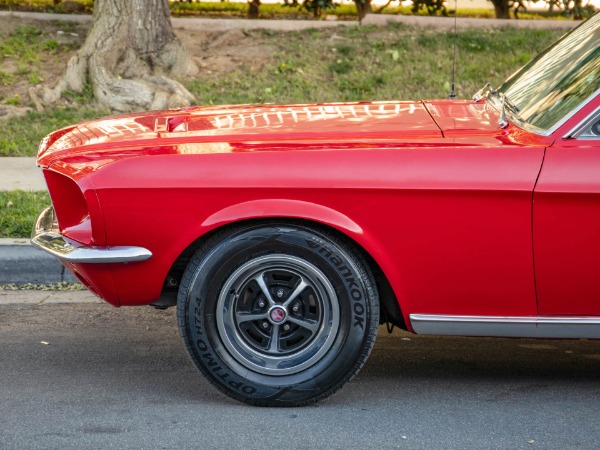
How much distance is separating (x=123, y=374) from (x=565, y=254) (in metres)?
2.04

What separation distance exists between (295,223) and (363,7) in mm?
8907

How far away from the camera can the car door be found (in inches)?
168

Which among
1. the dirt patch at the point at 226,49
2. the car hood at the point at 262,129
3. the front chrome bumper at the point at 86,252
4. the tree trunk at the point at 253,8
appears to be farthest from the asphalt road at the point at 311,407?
the tree trunk at the point at 253,8

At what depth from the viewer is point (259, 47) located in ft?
38.7

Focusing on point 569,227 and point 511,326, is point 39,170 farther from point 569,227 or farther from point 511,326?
point 569,227

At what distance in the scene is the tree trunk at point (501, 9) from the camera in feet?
43.1

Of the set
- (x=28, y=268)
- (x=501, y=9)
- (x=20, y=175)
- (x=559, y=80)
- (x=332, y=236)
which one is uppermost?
(x=501, y=9)

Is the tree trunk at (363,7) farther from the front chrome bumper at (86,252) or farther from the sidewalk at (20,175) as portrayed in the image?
the front chrome bumper at (86,252)

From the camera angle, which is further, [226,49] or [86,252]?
[226,49]

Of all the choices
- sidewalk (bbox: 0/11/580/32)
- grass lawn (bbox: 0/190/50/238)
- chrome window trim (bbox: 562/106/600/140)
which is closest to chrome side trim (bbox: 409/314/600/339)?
chrome window trim (bbox: 562/106/600/140)

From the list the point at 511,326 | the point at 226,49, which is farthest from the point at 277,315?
the point at 226,49

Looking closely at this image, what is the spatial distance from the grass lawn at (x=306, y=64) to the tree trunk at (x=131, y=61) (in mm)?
197

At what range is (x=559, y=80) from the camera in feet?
16.3

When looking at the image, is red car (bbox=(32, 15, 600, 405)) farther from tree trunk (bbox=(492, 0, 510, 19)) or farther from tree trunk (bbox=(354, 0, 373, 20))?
tree trunk (bbox=(492, 0, 510, 19))
